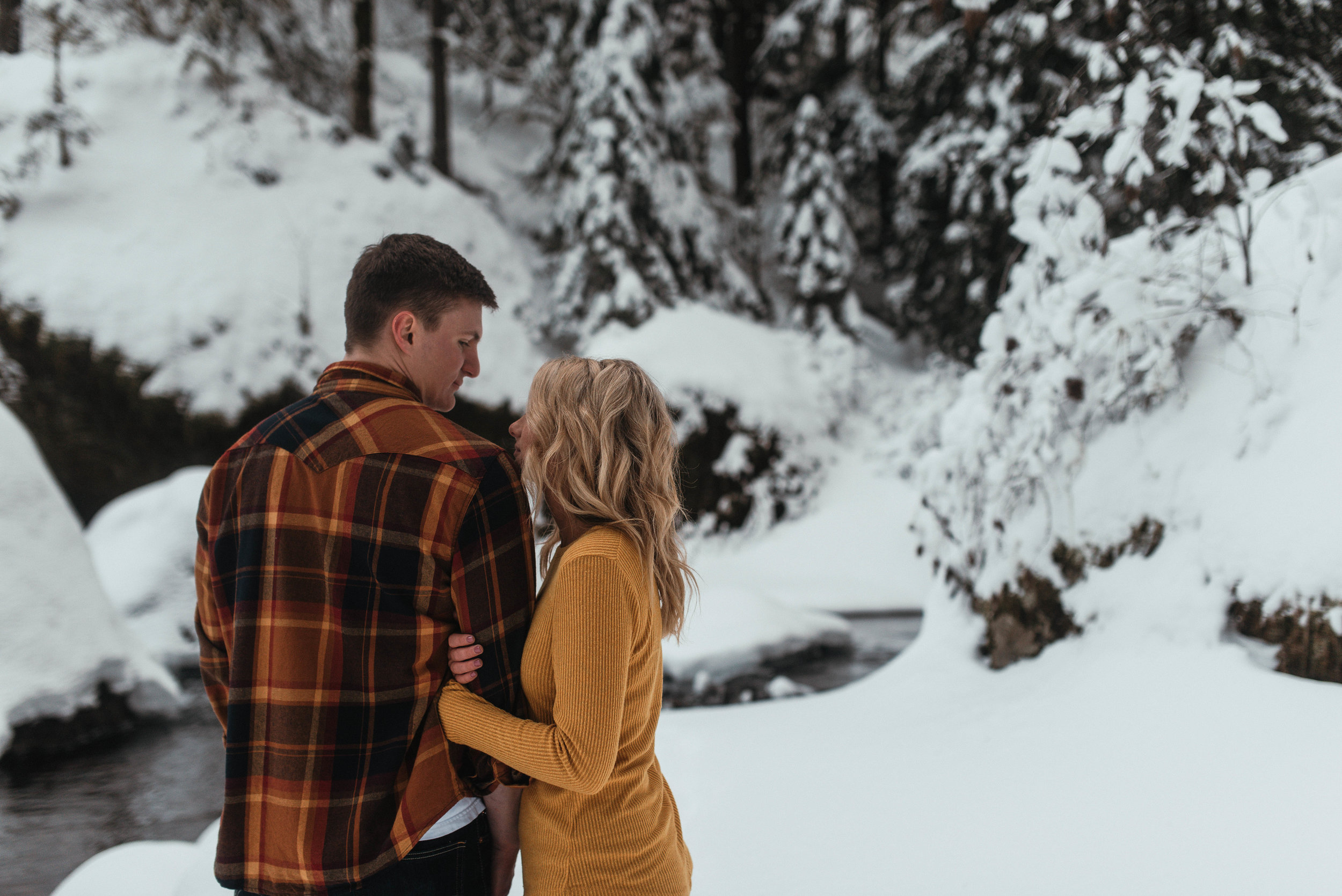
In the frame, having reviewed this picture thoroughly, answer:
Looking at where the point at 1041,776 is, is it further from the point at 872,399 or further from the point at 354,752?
the point at 872,399

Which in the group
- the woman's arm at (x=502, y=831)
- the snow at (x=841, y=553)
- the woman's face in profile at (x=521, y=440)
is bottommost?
the snow at (x=841, y=553)

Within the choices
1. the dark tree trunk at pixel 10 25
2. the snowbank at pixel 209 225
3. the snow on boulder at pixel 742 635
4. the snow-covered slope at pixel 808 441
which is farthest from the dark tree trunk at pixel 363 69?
the snow on boulder at pixel 742 635

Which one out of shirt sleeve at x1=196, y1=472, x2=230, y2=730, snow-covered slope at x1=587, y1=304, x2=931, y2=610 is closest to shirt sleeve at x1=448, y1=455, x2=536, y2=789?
shirt sleeve at x1=196, y1=472, x2=230, y2=730

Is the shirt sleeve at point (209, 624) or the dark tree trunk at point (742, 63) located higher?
the dark tree trunk at point (742, 63)

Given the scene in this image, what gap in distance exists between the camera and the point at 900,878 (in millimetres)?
2400

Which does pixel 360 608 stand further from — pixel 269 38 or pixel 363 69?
pixel 363 69

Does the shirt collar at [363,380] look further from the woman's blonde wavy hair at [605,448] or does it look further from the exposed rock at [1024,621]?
the exposed rock at [1024,621]

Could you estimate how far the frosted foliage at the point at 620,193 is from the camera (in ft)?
37.0

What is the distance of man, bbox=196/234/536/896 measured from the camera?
1208 mm

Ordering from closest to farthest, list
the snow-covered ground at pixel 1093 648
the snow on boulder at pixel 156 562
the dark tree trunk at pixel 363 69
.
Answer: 1. the snow-covered ground at pixel 1093 648
2. the snow on boulder at pixel 156 562
3. the dark tree trunk at pixel 363 69

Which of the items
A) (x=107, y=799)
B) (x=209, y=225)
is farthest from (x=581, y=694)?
(x=209, y=225)

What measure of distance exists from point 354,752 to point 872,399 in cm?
1130

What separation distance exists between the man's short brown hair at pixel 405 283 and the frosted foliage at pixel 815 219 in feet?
36.9

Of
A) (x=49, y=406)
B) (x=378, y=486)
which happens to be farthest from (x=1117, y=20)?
(x=49, y=406)
